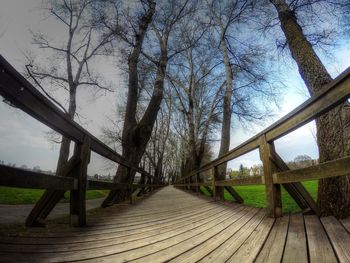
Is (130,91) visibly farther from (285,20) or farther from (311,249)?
(311,249)

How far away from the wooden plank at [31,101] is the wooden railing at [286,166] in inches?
85.3

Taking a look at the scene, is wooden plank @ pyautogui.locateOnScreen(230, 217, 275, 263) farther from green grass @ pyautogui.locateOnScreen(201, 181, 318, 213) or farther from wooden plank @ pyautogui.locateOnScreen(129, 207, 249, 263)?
green grass @ pyautogui.locateOnScreen(201, 181, 318, 213)

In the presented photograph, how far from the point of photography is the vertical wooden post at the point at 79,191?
2549mm

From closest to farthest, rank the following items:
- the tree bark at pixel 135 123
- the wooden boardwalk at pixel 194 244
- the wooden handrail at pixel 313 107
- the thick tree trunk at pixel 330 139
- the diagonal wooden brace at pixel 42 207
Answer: the wooden boardwalk at pixel 194 244
the wooden handrail at pixel 313 107
the diagonal wooden brace at pixel 42 207
the thick tree trunk at pixel 330 139
the tree bark at pixel 135 123

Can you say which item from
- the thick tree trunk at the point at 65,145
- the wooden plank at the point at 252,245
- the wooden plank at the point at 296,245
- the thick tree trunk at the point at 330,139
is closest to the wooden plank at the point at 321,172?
the wooden plank at the point at 296,245

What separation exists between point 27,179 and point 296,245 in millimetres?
1883

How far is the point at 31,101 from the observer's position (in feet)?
5.85

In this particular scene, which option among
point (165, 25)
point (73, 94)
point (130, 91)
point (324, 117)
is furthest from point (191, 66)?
point (324, 117)

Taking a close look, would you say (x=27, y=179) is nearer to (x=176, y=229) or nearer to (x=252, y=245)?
(x=176, y=229)

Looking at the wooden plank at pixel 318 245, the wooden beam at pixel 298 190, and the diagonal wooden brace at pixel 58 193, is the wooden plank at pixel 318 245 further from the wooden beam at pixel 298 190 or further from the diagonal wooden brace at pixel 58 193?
the diagonal wooden brace at pixel 58 193

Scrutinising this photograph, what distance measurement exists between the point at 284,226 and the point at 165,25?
34.8 ft

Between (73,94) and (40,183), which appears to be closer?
(40,183)

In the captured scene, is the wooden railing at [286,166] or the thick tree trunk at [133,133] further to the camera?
the thick tree trunk at [133,133]

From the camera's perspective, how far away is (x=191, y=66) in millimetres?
15727
